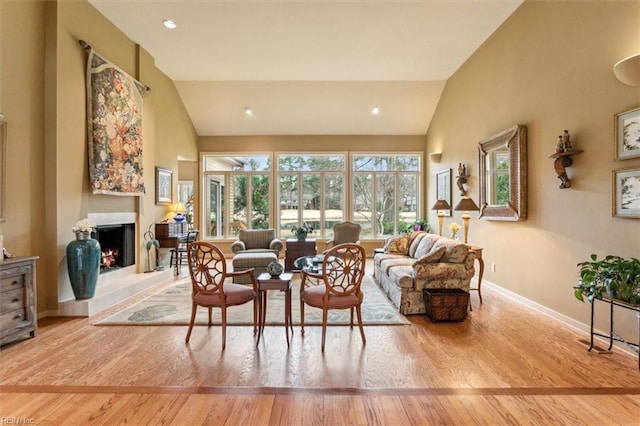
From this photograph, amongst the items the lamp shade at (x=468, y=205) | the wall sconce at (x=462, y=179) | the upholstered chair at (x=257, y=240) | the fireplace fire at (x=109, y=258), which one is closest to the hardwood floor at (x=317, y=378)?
the fireplace fire at (x=109, y=258)

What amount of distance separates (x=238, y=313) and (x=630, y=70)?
4.39 meters

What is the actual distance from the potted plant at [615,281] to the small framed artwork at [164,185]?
6276mm

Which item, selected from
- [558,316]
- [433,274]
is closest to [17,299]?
[433,274]

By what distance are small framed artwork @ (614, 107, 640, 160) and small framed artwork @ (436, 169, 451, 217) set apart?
3.66m

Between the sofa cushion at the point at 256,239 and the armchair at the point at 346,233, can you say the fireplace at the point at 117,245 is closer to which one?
the sofa cushion at the point at 256,239

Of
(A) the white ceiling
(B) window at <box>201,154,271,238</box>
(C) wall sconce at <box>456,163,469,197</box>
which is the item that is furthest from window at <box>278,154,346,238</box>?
(C) wall sconce at <box>456,163,469,197</box>

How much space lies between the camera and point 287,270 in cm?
607

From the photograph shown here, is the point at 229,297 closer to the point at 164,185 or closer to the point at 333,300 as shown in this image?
the point at 333,300

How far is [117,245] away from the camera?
16.2 ft

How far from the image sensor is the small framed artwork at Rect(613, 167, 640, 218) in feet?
8.66

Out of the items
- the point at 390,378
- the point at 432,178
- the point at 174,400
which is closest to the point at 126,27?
the point at 174,400

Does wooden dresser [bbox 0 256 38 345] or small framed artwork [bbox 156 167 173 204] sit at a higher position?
small framed artwork [bbox 156 167 173 204]

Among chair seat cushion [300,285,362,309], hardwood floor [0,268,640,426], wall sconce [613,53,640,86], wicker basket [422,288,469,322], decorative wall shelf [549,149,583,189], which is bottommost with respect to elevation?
hardwood floor [0,268,640,426]

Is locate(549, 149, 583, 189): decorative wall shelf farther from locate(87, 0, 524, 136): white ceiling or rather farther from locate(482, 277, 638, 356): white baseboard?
locate(87, 0, 524, 136): white ceiling
